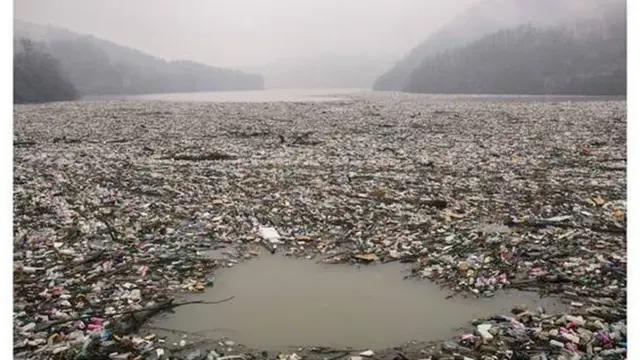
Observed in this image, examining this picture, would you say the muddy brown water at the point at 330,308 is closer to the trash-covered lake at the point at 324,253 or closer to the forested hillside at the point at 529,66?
the trash-covered lake at the point at 324,253

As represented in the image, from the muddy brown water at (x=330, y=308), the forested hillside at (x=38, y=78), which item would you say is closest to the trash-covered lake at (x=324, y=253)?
the muddy brown water at (x=330, y=308)

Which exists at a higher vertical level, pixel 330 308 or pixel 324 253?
pixel 324 253

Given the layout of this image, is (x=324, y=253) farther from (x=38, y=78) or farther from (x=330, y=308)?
(x=38, y=78)

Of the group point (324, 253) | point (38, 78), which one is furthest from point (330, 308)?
point (38, 78)

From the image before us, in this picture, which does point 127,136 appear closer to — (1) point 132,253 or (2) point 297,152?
(2) point 297,152

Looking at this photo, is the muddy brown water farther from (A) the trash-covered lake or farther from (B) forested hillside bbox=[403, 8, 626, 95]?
(B) forested hillside bbox=[403, 8, 626, 95]
